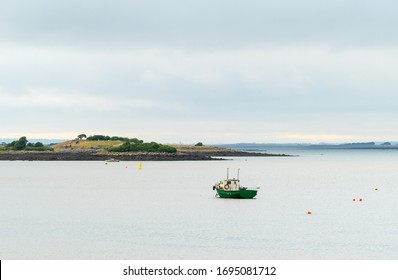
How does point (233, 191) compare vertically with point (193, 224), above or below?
above

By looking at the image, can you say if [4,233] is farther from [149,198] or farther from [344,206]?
[344,206]

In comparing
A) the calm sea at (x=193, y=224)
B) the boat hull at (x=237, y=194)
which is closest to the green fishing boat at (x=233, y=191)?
the boat hull at (x=237, y=194)

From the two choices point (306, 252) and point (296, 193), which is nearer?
point (306, 252)

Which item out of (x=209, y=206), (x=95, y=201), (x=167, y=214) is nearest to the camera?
(x=167, y=214)

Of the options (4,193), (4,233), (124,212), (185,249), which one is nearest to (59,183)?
(4,193)

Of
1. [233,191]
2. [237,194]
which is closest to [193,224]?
[233,191]

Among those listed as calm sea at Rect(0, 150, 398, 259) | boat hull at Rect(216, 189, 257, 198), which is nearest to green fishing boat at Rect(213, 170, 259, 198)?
boat hull at Rect(216, 189, 257, 198)

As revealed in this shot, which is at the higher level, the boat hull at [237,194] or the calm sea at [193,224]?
the boat hull at [237,194]

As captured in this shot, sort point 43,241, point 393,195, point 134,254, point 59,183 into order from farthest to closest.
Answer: point 59,183
point 393,195
point 43,241
point 134,254

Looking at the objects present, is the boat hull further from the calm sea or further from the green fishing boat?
the calm sea

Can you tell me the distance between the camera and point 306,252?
54906mm

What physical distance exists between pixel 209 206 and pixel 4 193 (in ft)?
136

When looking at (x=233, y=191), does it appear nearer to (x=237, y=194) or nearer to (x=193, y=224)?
(x=237, y=194)

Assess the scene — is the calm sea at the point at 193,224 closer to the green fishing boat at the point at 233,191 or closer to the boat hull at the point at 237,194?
the boat hull at the point at 237,194
